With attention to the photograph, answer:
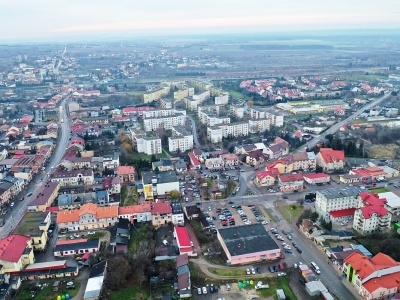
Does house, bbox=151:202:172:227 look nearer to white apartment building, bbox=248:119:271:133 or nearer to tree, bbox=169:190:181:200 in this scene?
tree, bbox=169:190:181:200

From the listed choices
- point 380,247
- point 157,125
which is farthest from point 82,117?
point 380,247

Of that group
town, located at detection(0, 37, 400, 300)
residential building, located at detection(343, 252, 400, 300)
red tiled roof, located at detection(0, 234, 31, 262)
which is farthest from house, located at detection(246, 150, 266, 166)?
red tiled roof, located at detection(0, 234, 31, 262)

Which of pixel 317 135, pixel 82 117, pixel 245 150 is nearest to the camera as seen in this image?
pixel 245 150

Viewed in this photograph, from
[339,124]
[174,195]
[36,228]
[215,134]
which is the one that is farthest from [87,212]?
[339,124]

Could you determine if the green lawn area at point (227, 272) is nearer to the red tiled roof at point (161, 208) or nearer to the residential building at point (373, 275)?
the residential building at point (373, 275)

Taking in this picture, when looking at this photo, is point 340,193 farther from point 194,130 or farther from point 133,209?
point 194,130

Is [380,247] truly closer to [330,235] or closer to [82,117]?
[330,235]
